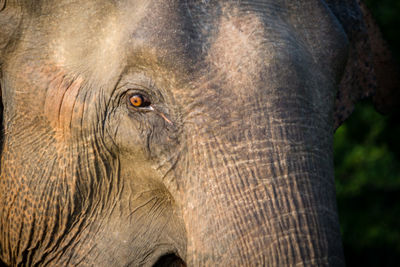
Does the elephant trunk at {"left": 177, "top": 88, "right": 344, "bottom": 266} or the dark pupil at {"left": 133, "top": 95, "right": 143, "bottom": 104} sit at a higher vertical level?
the dark pupil at {"left": 133, "top": 95, "right": 143, "bottom": 104}

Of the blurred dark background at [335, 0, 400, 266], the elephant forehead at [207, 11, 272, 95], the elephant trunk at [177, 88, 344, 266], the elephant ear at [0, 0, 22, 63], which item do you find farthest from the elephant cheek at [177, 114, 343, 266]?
the blurred dark background at [335, 0, 400, 266]

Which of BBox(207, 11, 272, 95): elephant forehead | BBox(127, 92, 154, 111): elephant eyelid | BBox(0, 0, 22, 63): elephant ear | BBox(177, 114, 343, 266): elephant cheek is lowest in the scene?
BBox(177, 114, 343, 266): elephant cheek

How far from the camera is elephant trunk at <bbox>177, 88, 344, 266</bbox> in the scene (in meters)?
1.55

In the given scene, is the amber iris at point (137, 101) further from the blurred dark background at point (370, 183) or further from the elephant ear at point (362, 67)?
the blurred dark background at point (370, 183)

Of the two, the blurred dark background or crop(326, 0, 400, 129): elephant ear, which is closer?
crop(326, 0, 400, 129): elephant ear

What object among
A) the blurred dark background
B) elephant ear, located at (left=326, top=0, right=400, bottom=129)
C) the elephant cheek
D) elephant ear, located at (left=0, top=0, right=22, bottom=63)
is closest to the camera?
the elephant cheek

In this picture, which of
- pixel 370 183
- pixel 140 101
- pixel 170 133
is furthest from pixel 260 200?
pixel 370 183

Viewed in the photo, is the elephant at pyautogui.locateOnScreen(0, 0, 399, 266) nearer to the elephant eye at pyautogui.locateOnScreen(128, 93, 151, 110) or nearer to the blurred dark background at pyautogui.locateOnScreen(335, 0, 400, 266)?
the elephant eye at pyautogui.locateOnScreen(128, 93, 151, 110)

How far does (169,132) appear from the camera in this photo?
5.55 ft

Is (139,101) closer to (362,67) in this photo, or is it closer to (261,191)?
(261,191)

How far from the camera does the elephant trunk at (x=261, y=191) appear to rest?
1.55 metres

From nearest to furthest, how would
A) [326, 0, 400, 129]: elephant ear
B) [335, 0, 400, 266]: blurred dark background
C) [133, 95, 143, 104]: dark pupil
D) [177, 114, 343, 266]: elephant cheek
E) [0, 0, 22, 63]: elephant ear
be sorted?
[177, 114, 343, 266]: elephant cheek
[133, 95, 143, 104]: dark pupil
[0, 0, 22, 63]: elephant ear
[326, 0, 400, 129]: elephant ear
[335, 0, 400, 266]: blurred dark background

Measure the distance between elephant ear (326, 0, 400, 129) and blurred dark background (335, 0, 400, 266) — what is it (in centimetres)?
147

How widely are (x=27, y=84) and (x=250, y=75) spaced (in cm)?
75
